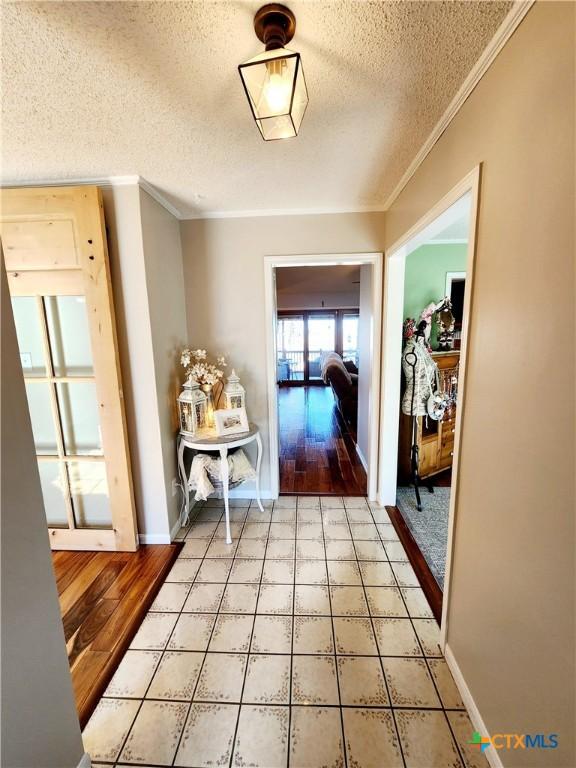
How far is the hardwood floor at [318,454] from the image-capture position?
303 cm

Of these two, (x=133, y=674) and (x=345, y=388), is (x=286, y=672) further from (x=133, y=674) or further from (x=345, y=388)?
(x=345, y=388)

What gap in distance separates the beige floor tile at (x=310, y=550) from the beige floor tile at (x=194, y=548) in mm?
669

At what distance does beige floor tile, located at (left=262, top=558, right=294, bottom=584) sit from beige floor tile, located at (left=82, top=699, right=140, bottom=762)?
0.82m

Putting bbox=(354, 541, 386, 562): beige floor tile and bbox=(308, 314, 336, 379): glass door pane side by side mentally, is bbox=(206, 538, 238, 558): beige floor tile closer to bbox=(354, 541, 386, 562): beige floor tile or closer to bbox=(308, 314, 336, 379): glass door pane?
bbox=(354, 541, 386, 562): beige floor tile

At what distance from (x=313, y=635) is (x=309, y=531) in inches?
32.2

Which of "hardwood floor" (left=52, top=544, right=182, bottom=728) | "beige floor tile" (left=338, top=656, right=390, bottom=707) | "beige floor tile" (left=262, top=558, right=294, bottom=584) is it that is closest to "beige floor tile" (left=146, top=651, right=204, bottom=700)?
"hardwood floor" (left=52, top=544, right=182, bottom=728)

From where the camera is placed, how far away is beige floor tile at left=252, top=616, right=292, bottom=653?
4.89 ft

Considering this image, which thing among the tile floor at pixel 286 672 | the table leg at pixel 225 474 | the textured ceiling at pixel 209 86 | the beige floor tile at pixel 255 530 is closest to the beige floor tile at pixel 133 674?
A: the tile floor at pixel 286 672

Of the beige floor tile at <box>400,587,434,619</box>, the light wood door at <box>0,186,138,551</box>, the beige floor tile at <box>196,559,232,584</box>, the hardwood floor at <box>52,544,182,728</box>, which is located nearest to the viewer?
the hardwood floor at <box>52,544,182,728</box>

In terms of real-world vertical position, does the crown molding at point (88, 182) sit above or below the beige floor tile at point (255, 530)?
above

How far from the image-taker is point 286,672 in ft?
4.53

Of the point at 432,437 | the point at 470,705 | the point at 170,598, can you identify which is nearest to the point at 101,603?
the point at 170,598

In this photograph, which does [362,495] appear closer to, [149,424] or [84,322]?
[149,424]

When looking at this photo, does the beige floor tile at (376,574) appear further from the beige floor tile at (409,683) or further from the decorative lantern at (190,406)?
the decorative lantern at (190,406)
